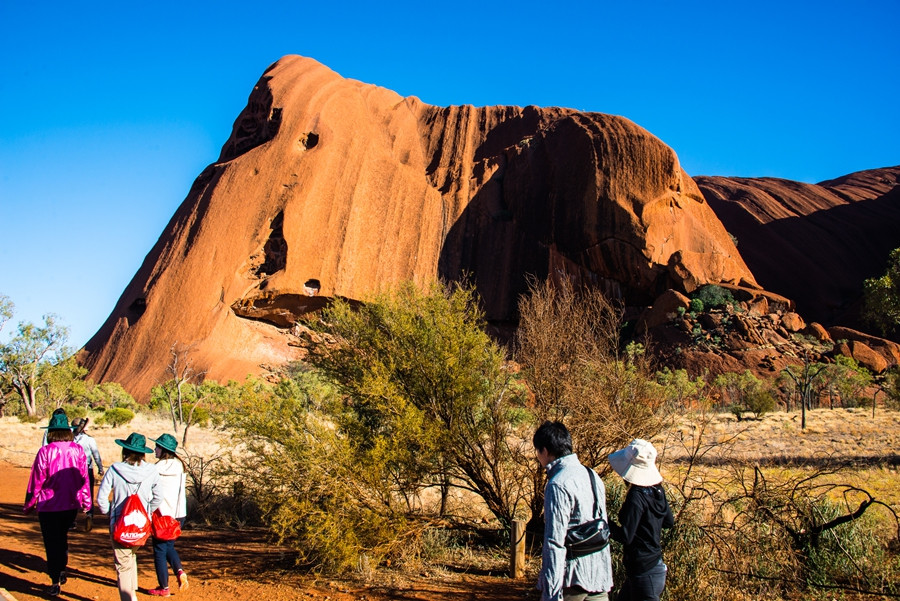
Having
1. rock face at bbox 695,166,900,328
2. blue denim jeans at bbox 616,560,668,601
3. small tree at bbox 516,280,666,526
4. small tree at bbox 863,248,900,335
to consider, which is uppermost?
rock face at bbox 695,166,900,328

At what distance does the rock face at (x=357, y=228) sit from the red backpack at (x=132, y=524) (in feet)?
98.9

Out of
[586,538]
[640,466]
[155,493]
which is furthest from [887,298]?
[155,493]

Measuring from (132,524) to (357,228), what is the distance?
1512 inches

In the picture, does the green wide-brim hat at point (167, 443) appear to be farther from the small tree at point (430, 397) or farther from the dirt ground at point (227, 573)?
the small tree at point (430, 397)

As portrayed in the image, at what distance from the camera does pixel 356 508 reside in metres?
6.46

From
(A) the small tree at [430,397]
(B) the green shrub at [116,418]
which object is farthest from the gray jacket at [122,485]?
(B) the green shrub at [116,418]

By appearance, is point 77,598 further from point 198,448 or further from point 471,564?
point 198,448

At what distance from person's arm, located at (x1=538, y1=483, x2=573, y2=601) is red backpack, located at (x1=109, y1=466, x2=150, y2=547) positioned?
303cm

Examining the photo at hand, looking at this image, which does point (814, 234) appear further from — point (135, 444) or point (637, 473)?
point (135, 444)

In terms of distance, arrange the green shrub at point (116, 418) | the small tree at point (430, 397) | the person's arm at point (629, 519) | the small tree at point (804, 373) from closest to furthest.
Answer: the person's arm at point (629, 519), the small tree at point (430, 397), the green shrub at point (116, 418), the small tree at point (804, 373)

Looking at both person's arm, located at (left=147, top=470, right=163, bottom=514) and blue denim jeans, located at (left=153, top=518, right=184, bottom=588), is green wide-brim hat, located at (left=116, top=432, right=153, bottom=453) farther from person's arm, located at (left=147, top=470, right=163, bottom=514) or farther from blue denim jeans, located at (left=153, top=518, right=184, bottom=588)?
blue denim jeans, located at (left=153, top=518, right=184, bottom=588)

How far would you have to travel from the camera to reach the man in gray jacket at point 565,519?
131 inches

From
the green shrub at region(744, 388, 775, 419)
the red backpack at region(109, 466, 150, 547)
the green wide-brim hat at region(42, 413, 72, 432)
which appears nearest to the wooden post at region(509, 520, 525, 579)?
the red backpack at region(109, 466, 150, 547)

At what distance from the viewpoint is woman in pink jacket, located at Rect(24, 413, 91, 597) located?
→ 5336mm
